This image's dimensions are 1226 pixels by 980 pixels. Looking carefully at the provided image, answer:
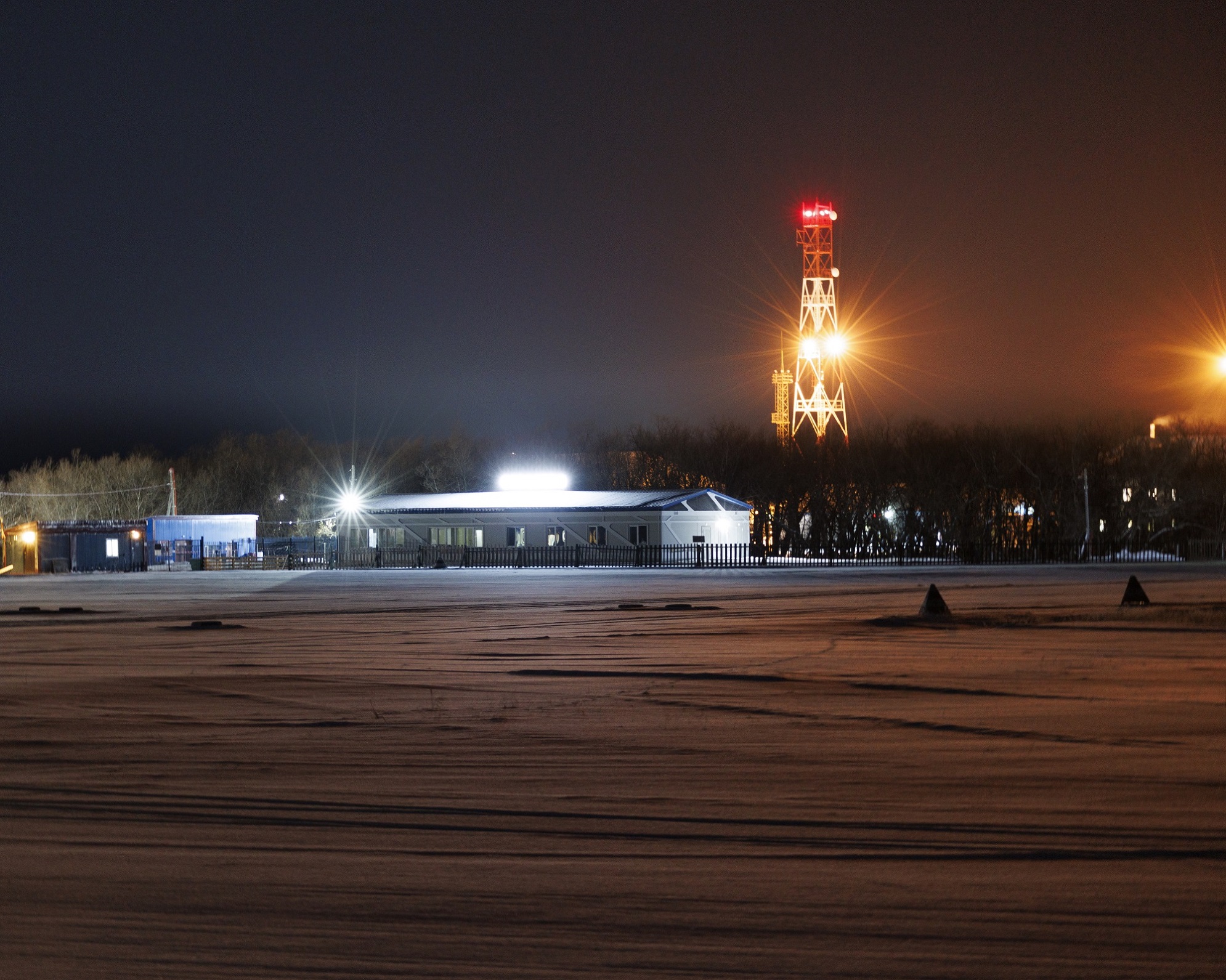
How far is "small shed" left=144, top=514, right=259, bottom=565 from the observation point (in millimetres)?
68062

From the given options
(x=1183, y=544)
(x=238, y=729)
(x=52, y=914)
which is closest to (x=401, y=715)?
(x=238, y=729)

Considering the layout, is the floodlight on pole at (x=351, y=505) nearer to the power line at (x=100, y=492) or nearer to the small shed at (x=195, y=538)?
the small shed at (x=195, y=538)

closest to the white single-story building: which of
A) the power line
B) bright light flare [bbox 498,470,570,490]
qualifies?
bright light flare [bbox 498,470,570,490]

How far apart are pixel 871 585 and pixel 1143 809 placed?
101 ft

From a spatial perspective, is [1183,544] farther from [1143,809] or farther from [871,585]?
[1143,809]

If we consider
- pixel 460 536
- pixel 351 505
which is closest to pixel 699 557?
pixel 460 536

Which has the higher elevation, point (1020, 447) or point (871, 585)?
point (1020, 447)

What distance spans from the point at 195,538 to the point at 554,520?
22.6 m

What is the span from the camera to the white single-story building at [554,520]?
6034 centimetres

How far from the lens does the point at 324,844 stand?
7047 millimetres

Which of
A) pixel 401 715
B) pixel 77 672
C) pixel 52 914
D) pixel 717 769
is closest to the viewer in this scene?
pixel 52 914

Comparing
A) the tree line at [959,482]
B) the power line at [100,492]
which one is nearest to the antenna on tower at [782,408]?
the tree line at [959,482]

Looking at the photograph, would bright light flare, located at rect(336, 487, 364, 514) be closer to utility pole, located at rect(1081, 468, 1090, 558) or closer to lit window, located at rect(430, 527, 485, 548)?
lit window, located at rect(430, 527, 485, 548)

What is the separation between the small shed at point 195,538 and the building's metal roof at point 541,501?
29.1 ft
